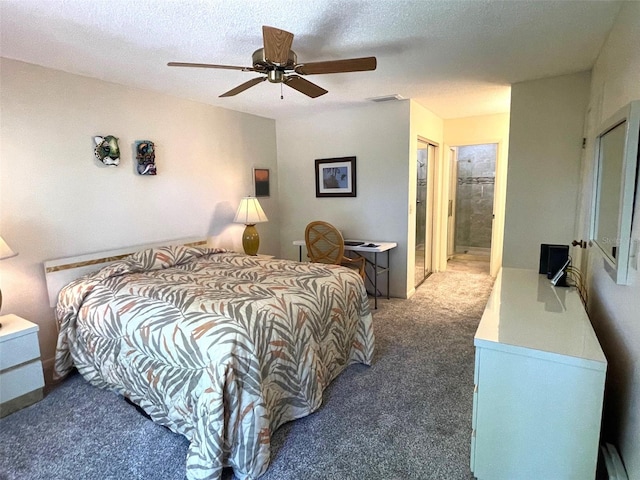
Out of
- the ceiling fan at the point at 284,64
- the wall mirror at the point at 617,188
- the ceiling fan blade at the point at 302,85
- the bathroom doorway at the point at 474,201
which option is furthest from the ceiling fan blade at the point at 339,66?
the bathroom doorway at the point at 474,201

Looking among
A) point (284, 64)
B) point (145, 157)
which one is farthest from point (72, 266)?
point (284, 64)

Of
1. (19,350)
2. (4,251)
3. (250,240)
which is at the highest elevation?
(4,251)

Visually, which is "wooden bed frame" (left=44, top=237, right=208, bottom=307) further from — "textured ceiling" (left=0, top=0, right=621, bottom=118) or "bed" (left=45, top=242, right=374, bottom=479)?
"textured ceiling" (left=0, top=0, right=621, bottom=118)

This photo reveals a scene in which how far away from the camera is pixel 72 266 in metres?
2.77

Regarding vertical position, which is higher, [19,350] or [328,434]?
[19,350]

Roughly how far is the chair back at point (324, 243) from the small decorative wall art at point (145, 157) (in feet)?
5.46

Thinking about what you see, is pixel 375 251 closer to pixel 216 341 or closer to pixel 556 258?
pixel 556 258

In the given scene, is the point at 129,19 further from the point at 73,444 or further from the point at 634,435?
the point at 634,435

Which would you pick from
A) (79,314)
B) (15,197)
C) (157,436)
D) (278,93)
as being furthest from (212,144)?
(157,436)

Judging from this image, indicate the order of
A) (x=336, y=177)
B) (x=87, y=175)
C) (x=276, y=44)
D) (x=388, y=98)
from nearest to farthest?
(x=276, y=44) → (x=87, y=175) → (x=388, y=98) → (x=336, y=177)

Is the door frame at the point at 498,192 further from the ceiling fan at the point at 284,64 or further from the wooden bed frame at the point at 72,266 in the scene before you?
the wooden bed frame at the point at 72,266

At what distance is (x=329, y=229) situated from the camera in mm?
3795

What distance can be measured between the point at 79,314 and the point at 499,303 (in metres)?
2.70

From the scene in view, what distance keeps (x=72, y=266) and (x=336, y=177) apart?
2970 mm
